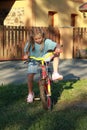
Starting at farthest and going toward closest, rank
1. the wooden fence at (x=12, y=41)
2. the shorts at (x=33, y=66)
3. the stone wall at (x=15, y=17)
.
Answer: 1. the stone wall at (x=15, y=17)
2. the wooden fence at (x=12, y=41)
3. the shorts at (x=33, y=66)

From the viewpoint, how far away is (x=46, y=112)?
308 inches

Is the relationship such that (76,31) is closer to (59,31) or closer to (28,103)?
(59,31)

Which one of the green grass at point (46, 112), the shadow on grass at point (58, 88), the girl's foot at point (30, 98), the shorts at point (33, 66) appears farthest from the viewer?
the shadow on grass at point (58, 88)

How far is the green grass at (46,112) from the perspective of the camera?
22.3 ft

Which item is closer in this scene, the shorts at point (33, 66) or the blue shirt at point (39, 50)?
the blue shirt at point (39, 50)

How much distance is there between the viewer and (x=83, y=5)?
26.2 m

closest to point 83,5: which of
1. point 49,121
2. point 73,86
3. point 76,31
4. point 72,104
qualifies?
point 76,31

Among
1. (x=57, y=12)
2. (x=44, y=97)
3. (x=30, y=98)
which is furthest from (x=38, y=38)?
(x=57, y=12)

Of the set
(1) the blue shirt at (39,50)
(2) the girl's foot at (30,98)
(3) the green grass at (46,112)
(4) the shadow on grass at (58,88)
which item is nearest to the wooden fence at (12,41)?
(4) the shadow on grass at (58,88)

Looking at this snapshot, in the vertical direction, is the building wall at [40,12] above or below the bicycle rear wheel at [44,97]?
above

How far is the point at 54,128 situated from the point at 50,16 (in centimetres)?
1941

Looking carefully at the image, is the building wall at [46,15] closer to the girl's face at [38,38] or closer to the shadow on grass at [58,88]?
the shadow on grass at [58,88]

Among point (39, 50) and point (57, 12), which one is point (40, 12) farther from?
point (39, 50)

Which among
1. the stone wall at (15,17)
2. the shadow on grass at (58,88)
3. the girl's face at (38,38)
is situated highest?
the stone wall at (15,17)
